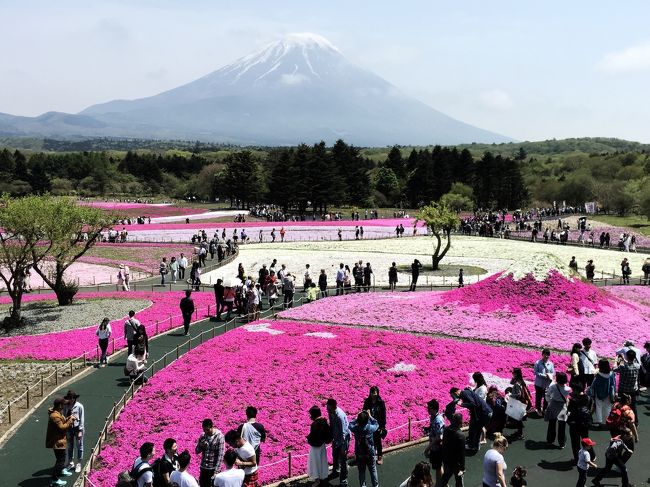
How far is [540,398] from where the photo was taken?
1709 centimetres

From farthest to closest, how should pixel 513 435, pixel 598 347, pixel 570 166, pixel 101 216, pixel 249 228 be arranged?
pixel 570 166, pixel 249 228, pixel 101 216, pixel 598 347, pixel 513 435

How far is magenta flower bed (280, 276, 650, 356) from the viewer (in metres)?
24.7

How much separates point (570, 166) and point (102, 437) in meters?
164

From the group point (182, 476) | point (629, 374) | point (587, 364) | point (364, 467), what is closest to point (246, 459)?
point (182, 476)

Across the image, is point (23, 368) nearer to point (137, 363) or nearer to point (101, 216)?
point (137, 363)

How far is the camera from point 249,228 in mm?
77062

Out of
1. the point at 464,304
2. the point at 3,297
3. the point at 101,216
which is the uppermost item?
the point at 101,216

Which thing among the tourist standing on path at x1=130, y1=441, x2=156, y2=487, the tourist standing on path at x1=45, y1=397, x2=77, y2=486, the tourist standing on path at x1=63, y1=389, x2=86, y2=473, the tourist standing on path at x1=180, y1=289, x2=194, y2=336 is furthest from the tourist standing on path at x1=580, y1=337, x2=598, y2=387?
the tourist standing on path at x1=180, y1=289, x2=194, y2=336

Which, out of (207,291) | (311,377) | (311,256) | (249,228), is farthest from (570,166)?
(311,377)

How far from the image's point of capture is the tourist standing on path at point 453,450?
39.2 feet

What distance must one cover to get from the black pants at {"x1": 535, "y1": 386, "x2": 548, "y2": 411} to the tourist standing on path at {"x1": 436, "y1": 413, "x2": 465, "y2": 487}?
5.65 m

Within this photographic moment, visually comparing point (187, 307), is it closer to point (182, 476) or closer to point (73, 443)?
point (73, 443)

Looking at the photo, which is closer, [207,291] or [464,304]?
[464,304]

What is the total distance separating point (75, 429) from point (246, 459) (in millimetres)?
5006
